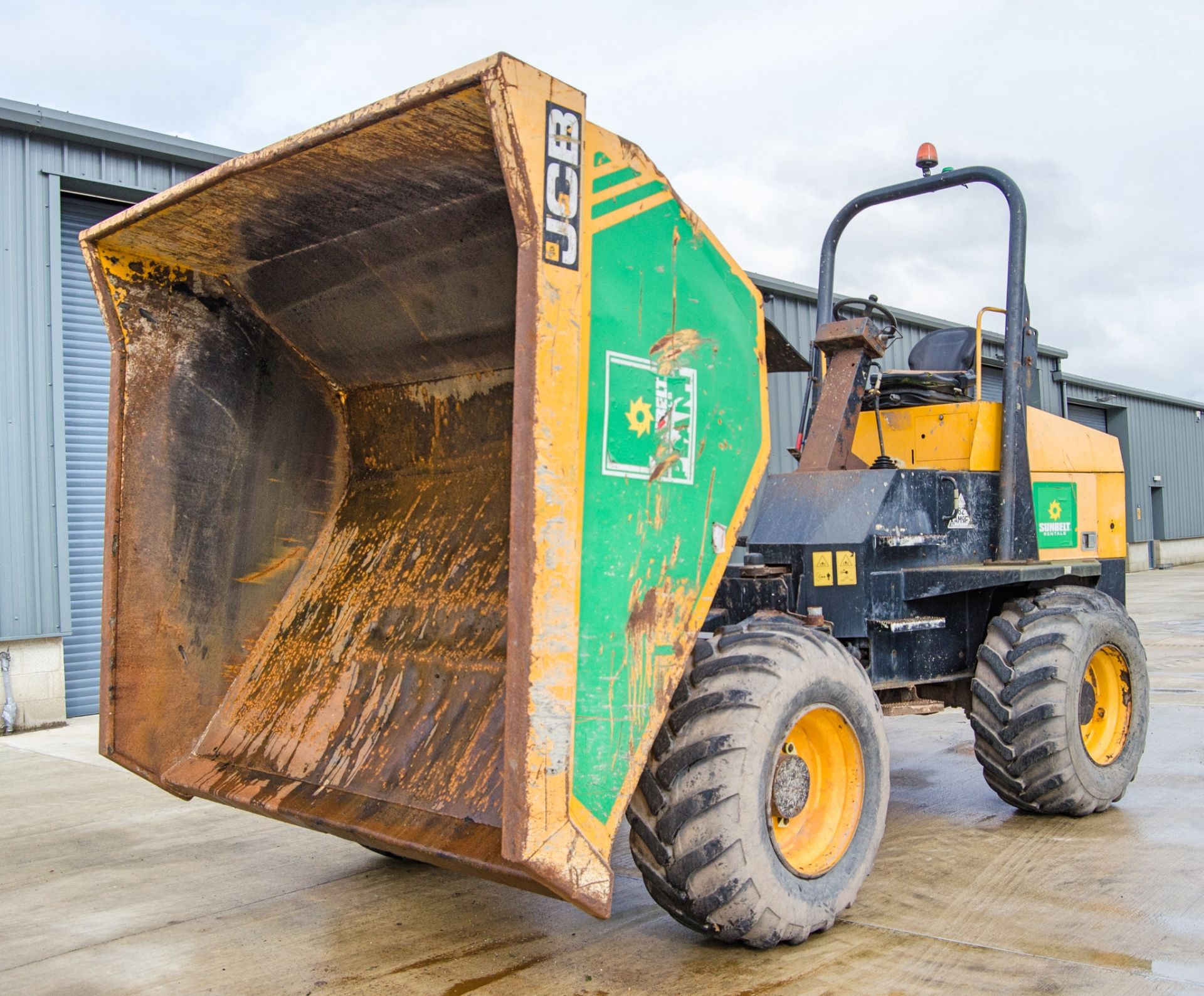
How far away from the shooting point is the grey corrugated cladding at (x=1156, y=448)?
2758cm

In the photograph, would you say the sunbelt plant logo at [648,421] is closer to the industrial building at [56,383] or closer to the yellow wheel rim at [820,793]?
the yellow wheel rim at [820,793]

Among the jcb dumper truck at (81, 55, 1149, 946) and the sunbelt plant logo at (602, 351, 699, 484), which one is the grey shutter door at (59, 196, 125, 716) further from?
the sunbelt plant logo at (602, 351, 699, 484)

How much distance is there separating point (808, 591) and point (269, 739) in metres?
2.11

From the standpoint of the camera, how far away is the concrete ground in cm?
323

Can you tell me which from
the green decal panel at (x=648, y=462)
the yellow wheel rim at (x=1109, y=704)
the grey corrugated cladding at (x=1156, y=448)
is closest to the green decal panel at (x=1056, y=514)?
the yellow wheel rim at (x=1109, y=704)

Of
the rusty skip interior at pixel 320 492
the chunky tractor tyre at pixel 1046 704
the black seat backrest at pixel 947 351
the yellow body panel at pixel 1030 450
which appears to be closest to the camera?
the rusty skip interior at pixel 320 492

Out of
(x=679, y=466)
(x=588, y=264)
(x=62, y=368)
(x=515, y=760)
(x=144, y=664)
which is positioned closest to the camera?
(x=515, y=760)

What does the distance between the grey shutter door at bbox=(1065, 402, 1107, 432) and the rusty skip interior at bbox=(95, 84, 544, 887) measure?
24.1 m

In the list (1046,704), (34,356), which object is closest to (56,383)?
(34,356)

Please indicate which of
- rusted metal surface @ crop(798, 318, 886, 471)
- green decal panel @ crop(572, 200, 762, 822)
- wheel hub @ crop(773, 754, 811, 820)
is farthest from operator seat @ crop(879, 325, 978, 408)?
wheel hub @ crop(773, 754, 811, 820)

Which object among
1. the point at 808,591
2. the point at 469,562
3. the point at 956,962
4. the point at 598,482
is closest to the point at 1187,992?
the point at 956,962

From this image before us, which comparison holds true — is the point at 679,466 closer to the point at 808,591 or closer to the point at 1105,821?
the point at 808,591

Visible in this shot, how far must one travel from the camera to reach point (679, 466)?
3.15 metres

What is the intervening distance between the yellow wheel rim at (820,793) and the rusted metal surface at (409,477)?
67 cm
